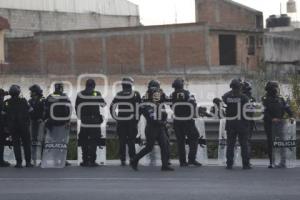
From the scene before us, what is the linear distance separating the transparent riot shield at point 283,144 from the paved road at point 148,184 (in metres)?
0.47

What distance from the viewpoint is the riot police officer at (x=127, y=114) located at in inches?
634

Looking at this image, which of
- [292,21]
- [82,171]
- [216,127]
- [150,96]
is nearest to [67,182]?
[82,171]

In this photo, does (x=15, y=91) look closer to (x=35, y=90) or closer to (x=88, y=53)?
(x=35, y=90)

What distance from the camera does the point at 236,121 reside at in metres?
15.4

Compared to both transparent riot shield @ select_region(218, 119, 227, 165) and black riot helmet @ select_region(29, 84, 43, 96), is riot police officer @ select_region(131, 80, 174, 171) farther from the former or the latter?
black riot helmet @ select_region(29, 84, 43, 96)

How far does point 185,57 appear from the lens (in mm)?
51375

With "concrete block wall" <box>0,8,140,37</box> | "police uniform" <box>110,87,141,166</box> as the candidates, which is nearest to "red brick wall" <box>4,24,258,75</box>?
"concrete block wall" <box>0,8,140,37</box>

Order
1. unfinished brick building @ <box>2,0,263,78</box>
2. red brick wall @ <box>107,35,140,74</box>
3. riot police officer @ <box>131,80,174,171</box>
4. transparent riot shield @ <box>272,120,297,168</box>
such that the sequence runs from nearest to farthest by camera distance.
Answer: riot police officer @ <box>131,80,174,171</box> < transparent riot shield @ <box>272,120,297,168</box> < unfinished brick building @ <box>2,0,263,78</box> < red brick wall @ <box>107,35,140,74</box>

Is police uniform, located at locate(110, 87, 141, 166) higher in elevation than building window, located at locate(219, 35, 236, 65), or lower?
lower

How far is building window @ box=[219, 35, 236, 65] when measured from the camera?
2058 inches

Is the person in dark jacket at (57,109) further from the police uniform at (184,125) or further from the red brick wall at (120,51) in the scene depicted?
the red brick wall at (120,51)

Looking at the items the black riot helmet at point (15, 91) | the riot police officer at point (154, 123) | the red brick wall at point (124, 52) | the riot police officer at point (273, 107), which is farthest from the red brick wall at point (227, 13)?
the riot police officer at point (154, 123)

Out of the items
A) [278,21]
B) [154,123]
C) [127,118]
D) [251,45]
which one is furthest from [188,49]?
[154,123]

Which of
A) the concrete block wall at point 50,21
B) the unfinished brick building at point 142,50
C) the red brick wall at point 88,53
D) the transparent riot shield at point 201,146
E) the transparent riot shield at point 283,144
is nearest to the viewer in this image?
the transparent riot shield at point 283,144
